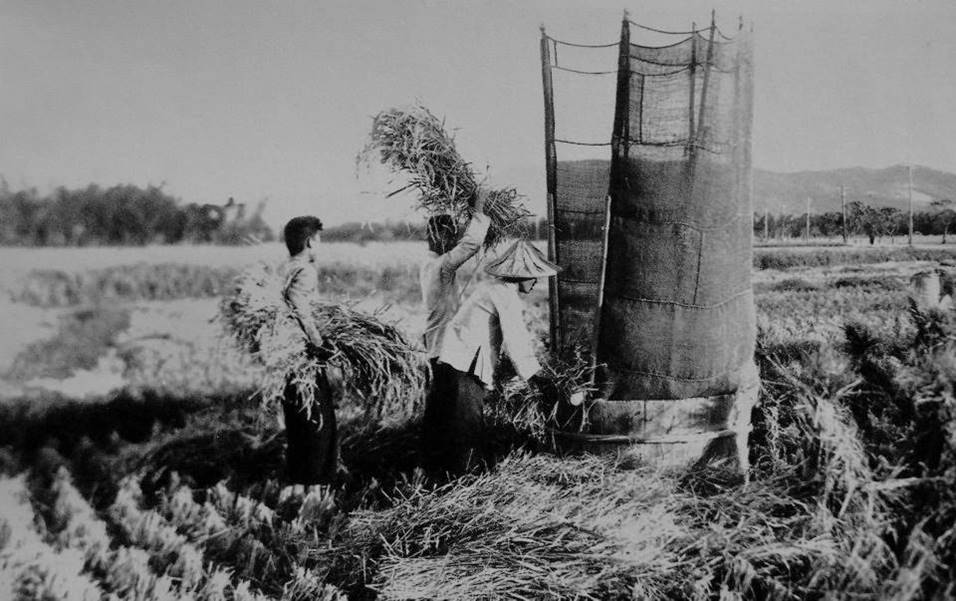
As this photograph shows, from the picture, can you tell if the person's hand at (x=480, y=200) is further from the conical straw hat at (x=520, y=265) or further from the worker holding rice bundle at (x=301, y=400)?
the worker holding rice bundle at (x=301, y=400)

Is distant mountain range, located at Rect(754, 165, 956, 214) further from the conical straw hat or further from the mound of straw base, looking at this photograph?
the mound of straw base

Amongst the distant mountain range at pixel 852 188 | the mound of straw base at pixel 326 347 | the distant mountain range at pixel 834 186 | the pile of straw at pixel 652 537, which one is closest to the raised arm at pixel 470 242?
the distant mountain range at pixel 834 186

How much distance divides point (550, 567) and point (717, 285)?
1699mm

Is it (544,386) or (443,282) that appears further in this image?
(443,282)

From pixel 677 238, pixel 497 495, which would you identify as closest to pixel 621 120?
pixel 677 238

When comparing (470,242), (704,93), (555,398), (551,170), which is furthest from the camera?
(551,170)

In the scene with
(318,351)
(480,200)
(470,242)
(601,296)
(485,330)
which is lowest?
(318,351)

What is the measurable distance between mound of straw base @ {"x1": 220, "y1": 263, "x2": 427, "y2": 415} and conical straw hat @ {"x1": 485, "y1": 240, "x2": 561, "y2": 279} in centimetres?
87

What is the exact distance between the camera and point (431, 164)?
409cm

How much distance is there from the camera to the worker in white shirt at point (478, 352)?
3.71 metres

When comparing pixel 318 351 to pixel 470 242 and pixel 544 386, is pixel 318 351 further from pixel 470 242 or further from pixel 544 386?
pixel 544 386

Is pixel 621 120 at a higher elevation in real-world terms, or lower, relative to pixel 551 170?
higher

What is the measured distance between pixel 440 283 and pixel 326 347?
0.81m

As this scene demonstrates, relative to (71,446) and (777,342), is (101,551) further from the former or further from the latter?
(777,342)
